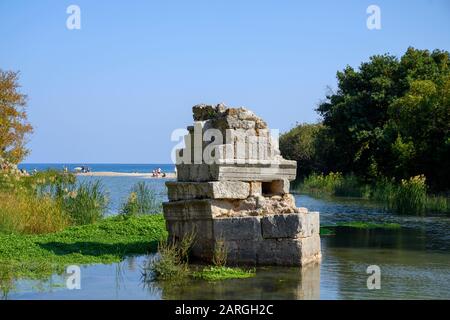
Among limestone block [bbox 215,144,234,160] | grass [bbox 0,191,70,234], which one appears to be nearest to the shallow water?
limestone block [bbox 215,144,234,160]

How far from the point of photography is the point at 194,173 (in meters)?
11.7

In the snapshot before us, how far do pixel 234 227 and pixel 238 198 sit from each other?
555mm

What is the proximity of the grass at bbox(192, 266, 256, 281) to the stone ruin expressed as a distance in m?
0.56

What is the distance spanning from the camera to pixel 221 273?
10297mm

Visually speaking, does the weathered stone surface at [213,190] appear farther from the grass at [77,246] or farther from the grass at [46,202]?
the grass at [46,202]

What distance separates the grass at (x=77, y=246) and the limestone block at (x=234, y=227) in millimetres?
1956

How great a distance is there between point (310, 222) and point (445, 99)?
17.8 meters

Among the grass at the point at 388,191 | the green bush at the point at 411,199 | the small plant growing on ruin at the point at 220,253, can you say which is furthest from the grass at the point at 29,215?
the grass at the point at 388,191

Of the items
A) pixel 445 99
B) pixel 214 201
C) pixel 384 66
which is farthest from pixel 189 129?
pixel 384 66

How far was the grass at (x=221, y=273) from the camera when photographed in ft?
33.3

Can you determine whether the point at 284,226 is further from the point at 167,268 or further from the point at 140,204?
the point at 140,204

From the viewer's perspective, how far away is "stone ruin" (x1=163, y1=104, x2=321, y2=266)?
436 inches

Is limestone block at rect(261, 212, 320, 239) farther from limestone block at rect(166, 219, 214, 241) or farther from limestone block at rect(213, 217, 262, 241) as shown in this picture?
limestone block at rect(166, 219, 214, 241)
